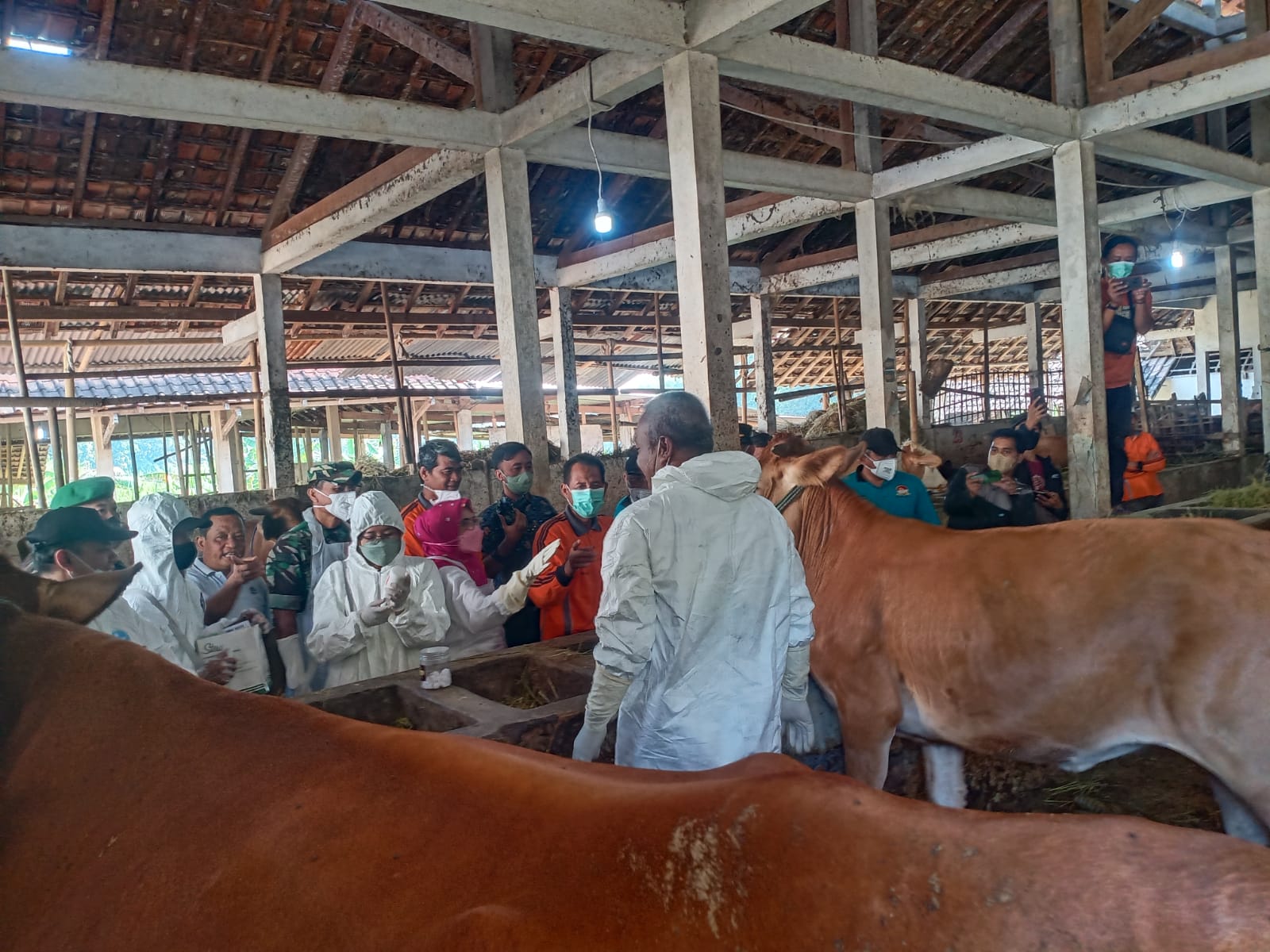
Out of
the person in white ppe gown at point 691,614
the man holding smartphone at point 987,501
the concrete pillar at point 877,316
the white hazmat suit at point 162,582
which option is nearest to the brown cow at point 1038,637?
the person in white ppe gown at point 691,614

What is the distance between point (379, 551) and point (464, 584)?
0.70 meters

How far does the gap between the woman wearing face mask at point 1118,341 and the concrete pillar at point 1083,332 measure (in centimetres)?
23

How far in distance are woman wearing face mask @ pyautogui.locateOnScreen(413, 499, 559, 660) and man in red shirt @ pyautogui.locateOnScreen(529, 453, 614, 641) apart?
0.17 m

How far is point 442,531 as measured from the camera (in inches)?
198

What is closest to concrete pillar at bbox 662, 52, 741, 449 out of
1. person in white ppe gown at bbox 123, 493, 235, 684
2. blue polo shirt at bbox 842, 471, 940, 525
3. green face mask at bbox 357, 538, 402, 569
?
blue polo shirt at bbox 842, 471, 940, 525

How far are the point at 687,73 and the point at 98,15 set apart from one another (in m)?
4.89

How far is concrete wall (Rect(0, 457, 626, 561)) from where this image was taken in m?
7.82

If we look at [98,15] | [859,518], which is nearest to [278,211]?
[98,15]

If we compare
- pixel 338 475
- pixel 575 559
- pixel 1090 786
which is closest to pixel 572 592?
pixel 575 559

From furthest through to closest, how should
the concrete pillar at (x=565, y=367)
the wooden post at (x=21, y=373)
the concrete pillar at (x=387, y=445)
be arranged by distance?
the concrete pillar at (x=387, y=445) < the concrete pillar at (x=565, y=367) < the wooden post at (x=21, y=373)

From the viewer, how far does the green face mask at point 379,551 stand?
4250 millimetres

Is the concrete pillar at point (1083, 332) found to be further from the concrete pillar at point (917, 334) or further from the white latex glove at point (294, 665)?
the concrete pillar at point (917, 334)

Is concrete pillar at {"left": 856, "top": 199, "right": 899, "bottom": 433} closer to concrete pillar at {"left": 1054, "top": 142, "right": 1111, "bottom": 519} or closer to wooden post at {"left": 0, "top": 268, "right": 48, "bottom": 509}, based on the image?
concrete pillar at {"left": 1054, "top": 142, "right": 1111, "bottom": 519}

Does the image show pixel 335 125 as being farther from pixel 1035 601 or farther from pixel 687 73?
pixel 1035 601
